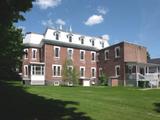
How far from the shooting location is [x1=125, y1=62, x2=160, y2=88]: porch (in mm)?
44438

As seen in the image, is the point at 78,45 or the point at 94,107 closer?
the point at 94,107

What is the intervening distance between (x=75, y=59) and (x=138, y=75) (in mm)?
11604

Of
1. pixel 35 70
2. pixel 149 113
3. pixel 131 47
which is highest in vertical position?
pixel 131 47

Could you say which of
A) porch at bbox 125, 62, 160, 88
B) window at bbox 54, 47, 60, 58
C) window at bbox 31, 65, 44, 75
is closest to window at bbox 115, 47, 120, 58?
porch at bbox 125, 62, 160, 88

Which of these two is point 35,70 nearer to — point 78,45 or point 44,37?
point 44,37

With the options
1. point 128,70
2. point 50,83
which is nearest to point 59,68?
point 50,83

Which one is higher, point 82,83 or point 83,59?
point 83,59

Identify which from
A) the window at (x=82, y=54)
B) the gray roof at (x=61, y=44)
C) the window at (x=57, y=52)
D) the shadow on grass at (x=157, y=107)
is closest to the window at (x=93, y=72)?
the window at (x=82, y=54)

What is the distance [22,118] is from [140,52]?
41.4 meters

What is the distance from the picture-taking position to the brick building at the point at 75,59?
160 feet

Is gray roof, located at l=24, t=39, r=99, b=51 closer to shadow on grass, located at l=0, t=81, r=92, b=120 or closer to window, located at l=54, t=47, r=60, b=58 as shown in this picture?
window, located at l=54, t=47, r=60, b=58

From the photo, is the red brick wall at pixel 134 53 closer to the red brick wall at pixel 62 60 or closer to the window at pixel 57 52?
the red brick wall at pixel 62 60

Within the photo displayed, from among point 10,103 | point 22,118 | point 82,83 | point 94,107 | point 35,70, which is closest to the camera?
point 22,118

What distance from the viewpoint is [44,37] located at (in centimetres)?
5112
